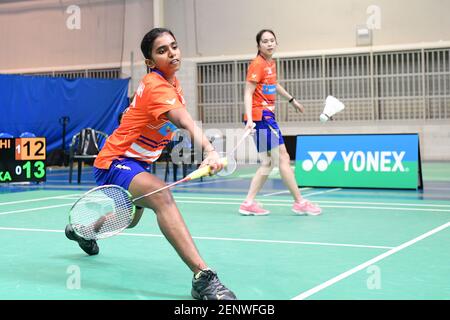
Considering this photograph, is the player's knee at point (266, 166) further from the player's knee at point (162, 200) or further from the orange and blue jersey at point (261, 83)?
the player's knee at point (162, 200)

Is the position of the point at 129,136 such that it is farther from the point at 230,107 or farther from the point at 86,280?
the point at 230,107

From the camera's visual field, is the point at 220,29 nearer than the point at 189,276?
No

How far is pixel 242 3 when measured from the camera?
20000 millimetres

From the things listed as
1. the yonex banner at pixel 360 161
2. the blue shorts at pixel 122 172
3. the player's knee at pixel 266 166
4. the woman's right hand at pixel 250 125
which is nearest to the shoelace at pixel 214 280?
the blue shorts at pixel 122 172

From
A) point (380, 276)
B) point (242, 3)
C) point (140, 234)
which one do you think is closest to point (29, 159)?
point (140, 234)

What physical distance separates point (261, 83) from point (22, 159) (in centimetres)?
565

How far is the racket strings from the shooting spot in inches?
158

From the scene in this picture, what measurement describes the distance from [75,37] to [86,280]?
17306 mm

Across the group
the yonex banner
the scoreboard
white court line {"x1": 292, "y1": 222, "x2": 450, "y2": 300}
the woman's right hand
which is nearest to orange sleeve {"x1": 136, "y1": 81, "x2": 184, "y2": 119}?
white court line {"x1": 292, "y1": 222, "x2": 450, "y2": 300}

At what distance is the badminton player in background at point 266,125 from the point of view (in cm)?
741

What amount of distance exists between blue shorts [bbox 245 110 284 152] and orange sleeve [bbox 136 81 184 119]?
3.51 m

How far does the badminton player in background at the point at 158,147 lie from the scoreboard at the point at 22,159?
754cm

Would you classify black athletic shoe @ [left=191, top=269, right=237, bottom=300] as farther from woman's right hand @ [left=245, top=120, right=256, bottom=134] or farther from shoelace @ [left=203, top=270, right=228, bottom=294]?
woman's right hand @ [left=245, top=120, right=256, bottom=134]

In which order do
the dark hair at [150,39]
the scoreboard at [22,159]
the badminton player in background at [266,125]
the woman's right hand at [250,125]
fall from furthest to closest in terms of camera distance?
the scoreboard at [22,159] < the badminton player in background at [266,125] < the woman's right hand at [250,125] < the dark hair at [150,39]
